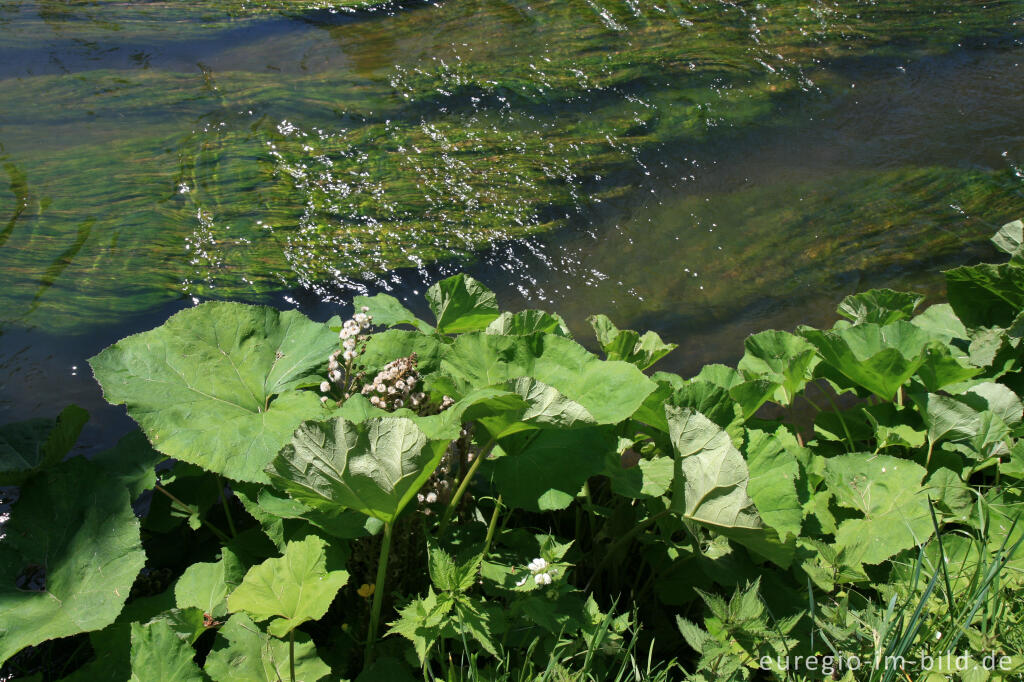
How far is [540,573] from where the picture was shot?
157cm

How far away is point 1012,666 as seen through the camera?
1.65m

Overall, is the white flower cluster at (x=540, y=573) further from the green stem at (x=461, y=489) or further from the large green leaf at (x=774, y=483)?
the large green leaf at (x=774, y=483)

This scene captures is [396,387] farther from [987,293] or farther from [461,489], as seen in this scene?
[987,293]

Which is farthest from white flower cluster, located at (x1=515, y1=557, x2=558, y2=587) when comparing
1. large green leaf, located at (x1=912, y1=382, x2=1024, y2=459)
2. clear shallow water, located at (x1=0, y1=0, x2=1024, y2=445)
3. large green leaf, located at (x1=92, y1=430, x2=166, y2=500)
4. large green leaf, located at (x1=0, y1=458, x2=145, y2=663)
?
clear shallow water, located at (x1=0, y1=0, x2=1024, y2=445)

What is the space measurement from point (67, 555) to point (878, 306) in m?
2.58

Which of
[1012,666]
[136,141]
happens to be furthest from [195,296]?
[1012,666]

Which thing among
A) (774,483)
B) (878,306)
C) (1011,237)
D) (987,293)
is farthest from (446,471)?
(1011,237)

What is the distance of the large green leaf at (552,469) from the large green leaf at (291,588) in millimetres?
429

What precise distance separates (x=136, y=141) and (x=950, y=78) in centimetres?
559

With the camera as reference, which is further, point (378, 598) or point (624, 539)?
point (624, 539)

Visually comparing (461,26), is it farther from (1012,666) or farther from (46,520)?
(1012,666)

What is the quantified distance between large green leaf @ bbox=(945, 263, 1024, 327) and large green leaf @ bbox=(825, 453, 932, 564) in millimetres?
957

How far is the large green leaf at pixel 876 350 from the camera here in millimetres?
2270

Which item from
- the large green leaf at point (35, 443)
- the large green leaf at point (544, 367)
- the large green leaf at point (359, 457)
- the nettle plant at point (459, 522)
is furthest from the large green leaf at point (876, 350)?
the large green leaf at point (35, 443)
